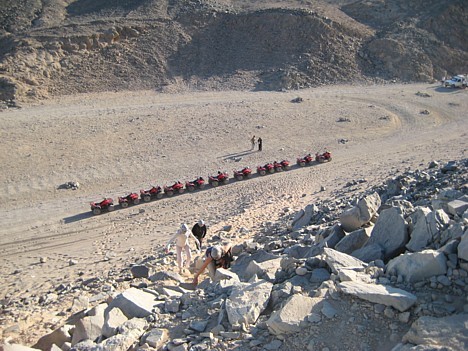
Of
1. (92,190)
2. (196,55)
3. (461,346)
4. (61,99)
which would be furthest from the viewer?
(196,55)

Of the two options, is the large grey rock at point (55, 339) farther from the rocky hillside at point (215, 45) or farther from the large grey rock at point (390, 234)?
the rocky hillside at point (215, 45)

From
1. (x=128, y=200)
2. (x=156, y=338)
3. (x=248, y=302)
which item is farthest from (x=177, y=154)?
(x=248, y=302)

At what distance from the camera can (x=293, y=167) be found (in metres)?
23.6

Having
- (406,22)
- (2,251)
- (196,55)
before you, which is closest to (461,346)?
(2,251)

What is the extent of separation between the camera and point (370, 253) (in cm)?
845

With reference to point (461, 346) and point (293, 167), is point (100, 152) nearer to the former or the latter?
point (293, 167)

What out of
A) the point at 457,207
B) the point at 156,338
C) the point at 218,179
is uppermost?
the point at 457,207

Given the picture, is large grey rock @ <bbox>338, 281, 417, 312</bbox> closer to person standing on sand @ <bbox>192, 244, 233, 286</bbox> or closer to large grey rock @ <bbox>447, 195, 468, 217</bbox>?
large grey rock @ <bbox>447, 195, 468, 217</bbox>

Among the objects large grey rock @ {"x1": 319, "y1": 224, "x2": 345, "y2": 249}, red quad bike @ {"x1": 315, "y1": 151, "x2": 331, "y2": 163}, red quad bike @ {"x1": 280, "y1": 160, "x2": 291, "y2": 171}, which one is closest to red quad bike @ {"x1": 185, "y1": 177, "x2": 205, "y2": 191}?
red quad bike @ {"x1": 280, "y1": 160, "x2": 291, "y2": 171}

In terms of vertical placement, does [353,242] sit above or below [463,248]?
below

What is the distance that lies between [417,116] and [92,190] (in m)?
20.8

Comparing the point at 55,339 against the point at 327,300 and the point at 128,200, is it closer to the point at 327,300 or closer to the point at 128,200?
the point at 327,300

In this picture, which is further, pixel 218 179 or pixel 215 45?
pixel 215 45

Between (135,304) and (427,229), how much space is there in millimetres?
5387
